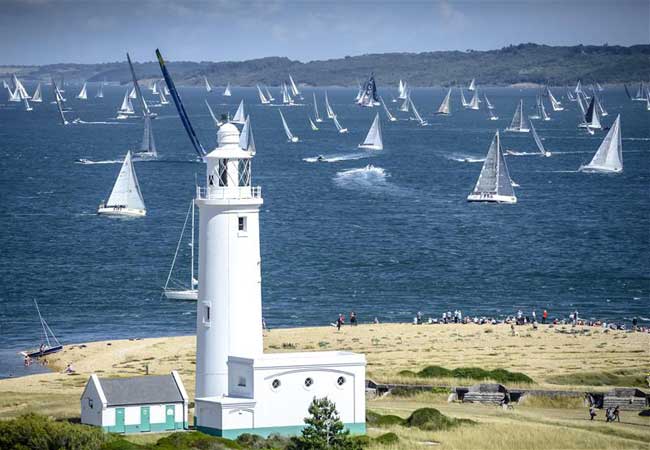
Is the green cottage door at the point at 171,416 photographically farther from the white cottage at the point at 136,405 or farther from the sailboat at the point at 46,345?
the sailboat at the point at 46,345

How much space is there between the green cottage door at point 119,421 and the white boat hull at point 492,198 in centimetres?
9101

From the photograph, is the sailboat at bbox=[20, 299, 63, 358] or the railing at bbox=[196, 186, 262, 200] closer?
the railing at bbox=[196, 186, 262, 200]

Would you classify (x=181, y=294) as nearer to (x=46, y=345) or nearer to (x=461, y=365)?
(x=46, y=345)

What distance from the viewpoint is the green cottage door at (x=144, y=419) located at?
40750mm

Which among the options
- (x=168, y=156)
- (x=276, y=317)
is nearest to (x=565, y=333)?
(x=276, y=317)

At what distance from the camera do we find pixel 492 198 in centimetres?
12950

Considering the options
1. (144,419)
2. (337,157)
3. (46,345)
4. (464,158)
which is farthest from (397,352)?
(337,157)

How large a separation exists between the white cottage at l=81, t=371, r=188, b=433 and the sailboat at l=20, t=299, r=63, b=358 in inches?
917

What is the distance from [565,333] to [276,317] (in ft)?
53.1

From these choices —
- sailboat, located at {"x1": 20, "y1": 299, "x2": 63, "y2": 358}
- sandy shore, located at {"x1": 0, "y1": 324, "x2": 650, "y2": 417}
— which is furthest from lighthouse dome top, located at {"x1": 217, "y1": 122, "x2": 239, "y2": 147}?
sailboat, located at {"x1": 20, "y1": 299, "x2": 63, "y2": 358}

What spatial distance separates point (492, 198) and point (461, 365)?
74.7 m

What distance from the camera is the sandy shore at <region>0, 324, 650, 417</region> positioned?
2125 inches

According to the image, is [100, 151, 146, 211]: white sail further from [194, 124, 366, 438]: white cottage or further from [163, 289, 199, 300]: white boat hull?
[194, 124, 366, 438]: white cottage

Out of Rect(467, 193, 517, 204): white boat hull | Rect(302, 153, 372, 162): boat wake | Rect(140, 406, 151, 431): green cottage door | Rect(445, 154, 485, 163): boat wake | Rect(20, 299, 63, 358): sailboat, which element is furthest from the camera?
Rect(302, 153, 372, 162): boat wake
